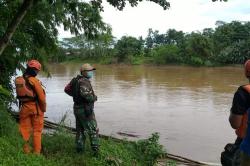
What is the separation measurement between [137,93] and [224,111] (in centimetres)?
890

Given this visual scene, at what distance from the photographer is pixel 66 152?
7.80 meters

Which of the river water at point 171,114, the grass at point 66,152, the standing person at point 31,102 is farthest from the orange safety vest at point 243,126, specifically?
the river water at point 171,114

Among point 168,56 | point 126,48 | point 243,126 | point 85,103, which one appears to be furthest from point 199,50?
point 243,126

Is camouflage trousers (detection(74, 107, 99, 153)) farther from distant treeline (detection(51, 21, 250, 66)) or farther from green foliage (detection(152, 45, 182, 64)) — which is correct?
green foliage (detection(152, 45, 182, 64))

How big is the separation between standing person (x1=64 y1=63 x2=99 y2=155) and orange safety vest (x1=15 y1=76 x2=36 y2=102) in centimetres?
75

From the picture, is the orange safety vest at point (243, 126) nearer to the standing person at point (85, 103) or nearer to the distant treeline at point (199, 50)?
the standing person at point (85, 103)

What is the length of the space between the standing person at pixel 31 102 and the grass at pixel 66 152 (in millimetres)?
240

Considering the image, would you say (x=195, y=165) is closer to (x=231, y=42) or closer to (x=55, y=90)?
(x=55, y=90)

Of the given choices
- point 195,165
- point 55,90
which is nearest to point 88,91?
point 195,165

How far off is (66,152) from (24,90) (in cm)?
131

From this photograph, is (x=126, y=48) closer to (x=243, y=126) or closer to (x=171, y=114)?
(x=171, y=114)

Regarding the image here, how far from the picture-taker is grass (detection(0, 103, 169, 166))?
657 centimetres

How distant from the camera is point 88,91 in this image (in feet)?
24.8

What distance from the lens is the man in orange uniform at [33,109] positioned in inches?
282
